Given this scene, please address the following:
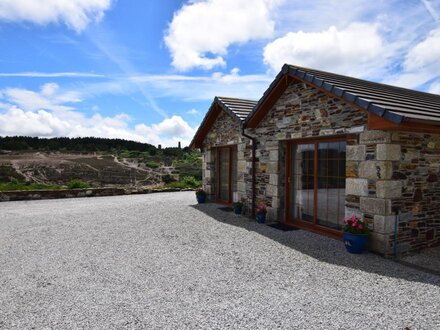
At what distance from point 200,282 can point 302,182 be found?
182 inches

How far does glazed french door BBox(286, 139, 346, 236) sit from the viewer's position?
23.6ft

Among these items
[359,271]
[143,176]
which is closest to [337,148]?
[359,271]

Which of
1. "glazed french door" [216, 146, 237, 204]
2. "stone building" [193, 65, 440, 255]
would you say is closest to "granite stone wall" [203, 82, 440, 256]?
"stone building" [193, 65, 440, 255]

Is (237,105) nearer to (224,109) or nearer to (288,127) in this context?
(224,109)

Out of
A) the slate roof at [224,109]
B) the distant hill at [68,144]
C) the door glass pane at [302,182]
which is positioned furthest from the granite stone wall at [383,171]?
the distant hill at [68,144]

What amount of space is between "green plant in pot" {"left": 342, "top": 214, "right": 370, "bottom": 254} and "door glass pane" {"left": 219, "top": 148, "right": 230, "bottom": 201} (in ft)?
21.4

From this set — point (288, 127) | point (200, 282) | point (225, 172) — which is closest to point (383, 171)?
point (288, 127)

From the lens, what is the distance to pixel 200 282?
473 centimetres

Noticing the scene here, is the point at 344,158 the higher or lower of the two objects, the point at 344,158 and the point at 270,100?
the lower

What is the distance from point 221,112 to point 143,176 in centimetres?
1393

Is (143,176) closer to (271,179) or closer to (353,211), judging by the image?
(271,179)

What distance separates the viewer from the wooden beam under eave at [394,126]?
5492mm

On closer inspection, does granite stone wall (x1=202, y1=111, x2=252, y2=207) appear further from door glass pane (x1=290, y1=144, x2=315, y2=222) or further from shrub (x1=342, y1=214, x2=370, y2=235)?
shrub (x1=342, y1=214, x2=370, y2=235)

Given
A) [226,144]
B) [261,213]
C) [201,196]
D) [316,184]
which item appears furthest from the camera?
[201,196]
